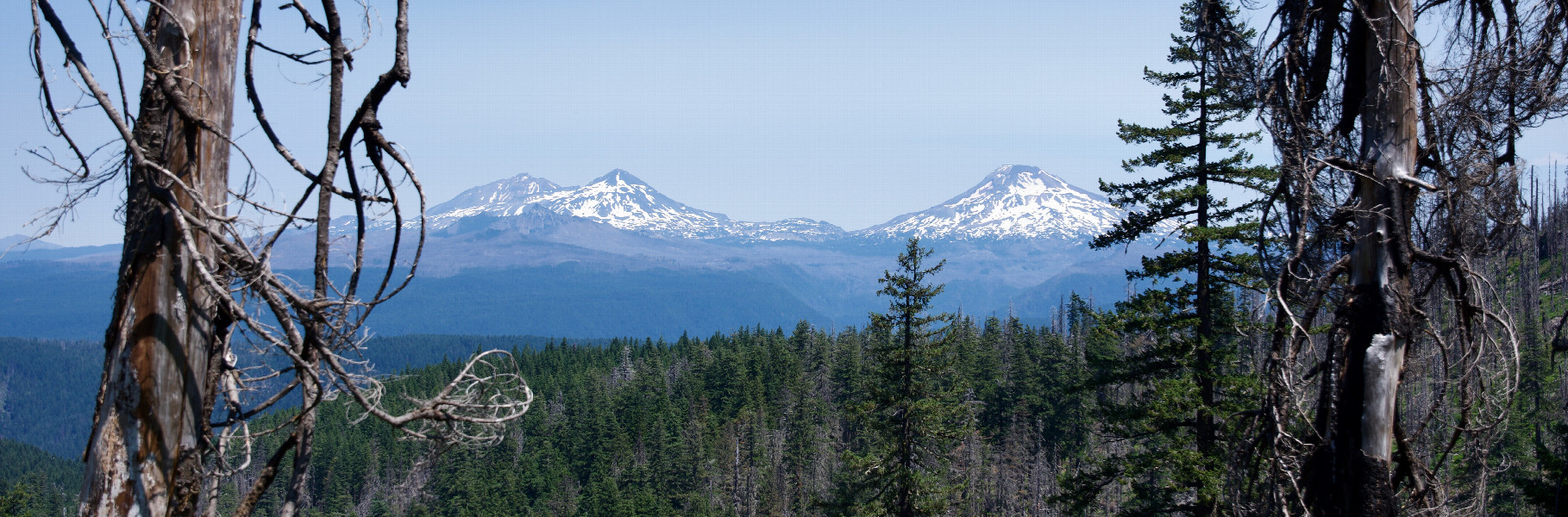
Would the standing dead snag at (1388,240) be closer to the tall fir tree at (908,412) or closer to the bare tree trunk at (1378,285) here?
the bare tree trunk at (1378,285)

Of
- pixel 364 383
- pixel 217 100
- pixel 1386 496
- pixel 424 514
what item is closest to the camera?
pixel 217 100

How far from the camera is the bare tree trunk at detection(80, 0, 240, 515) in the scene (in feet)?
9.41

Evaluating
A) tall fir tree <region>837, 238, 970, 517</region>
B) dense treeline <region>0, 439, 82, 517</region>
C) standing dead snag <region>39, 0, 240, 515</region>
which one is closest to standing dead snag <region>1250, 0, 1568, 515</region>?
standing dead snag <region>39, 0, 240, 515</region>

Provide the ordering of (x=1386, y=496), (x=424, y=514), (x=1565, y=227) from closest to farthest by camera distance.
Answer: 1. (x=1386, y=496)
2. (x=424, y=514)
3. (x=1565, y=227)

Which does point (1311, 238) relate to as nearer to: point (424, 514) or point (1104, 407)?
point (1104, 407)

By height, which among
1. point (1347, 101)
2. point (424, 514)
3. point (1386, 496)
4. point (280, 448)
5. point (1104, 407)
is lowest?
point (424, 514)

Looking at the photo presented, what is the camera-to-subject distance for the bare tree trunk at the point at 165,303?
287 centimetres

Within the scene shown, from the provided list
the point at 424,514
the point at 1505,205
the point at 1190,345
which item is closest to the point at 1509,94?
the point at 1505,205

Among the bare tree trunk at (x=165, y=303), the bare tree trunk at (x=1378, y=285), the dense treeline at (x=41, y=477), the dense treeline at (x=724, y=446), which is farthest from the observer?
the dense treeline at (x=41, y=477)

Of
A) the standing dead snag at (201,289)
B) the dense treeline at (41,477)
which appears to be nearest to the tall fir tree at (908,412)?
the standing dead snag at (201,289)

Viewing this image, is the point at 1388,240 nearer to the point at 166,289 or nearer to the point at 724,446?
the point at 166,289

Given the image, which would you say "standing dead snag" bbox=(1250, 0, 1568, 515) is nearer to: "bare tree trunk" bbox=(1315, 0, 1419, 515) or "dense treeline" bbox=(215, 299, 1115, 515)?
"bare tree trunk" bbox=(1315, 0, 1419, 515)

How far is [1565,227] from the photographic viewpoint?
8250 cm

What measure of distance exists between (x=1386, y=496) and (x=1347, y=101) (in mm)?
1932
